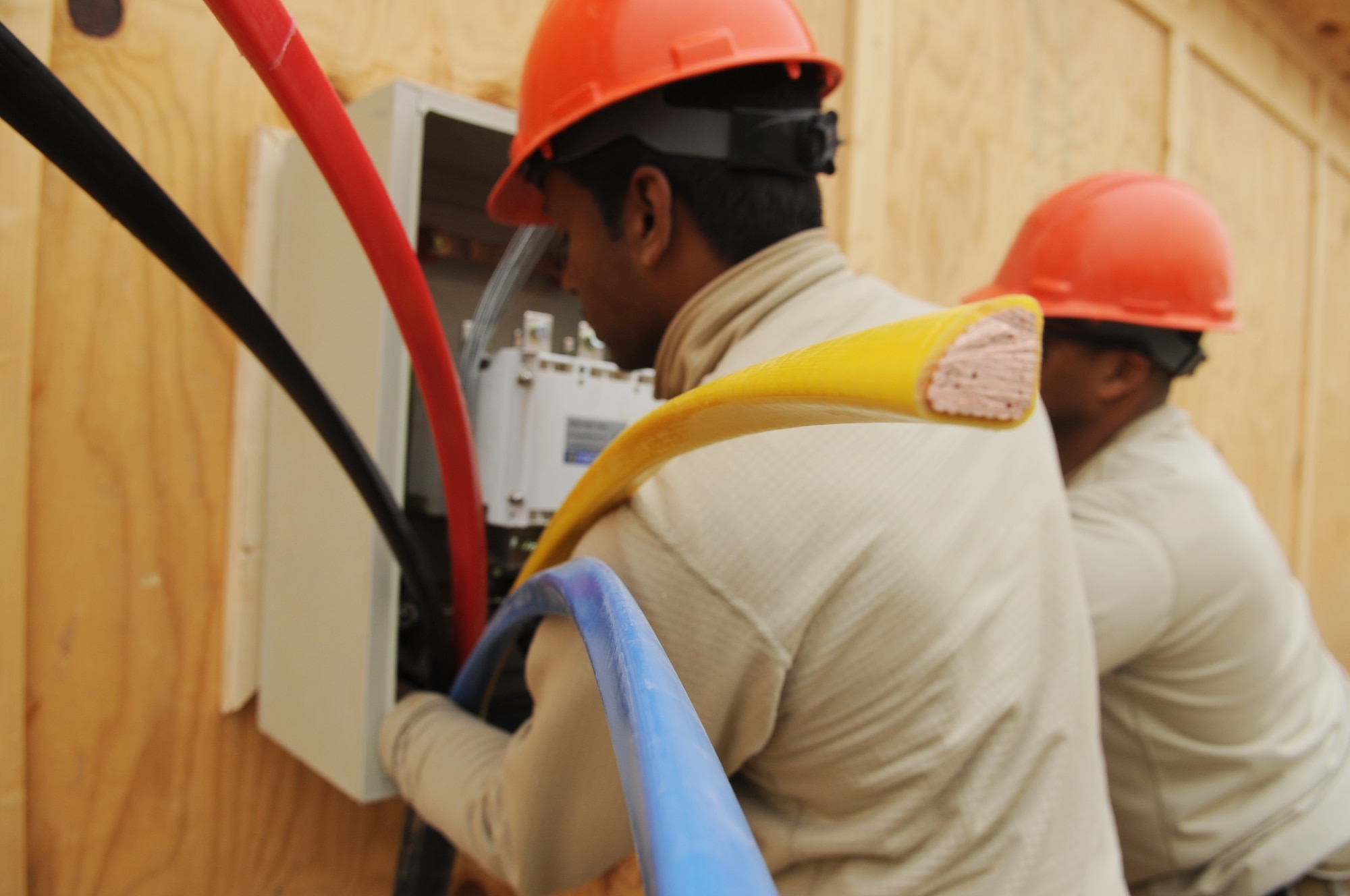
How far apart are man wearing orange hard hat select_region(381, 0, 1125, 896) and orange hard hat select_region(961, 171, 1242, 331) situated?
68 centimetres

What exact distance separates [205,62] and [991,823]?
106 centimetres

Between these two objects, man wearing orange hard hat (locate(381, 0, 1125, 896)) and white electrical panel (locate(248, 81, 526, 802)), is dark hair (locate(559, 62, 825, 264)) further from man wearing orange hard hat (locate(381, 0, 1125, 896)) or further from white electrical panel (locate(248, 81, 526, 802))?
white electrical panel (locate(248, 81, 526, 802))

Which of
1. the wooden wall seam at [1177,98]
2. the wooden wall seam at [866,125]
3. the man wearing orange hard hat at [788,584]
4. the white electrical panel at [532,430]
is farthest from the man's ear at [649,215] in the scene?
the wooden wall seam at [1177,98]

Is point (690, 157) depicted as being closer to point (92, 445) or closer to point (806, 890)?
point (806, 890)

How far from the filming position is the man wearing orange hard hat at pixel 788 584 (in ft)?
1.79

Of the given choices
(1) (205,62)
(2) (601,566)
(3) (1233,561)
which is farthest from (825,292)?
(1) (205,62)

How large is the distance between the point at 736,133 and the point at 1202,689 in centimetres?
84

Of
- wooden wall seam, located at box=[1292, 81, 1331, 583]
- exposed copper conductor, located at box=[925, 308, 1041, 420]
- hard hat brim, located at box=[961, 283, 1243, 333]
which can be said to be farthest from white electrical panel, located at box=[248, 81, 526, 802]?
wooden wall seam, located at box=[1292, 81, 1331, 583]

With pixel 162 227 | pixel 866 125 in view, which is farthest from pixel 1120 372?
pixel 162 227

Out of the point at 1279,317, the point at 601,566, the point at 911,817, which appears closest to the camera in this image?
the point at 601,566

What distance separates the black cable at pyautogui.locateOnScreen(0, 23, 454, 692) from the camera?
437mm

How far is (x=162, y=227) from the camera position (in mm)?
524

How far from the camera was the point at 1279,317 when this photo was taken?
2.84m

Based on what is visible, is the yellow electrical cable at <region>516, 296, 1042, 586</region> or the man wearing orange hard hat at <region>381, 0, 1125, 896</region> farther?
the man wearing orange hard hat at <region>381, 0, 1125, 896</region>
